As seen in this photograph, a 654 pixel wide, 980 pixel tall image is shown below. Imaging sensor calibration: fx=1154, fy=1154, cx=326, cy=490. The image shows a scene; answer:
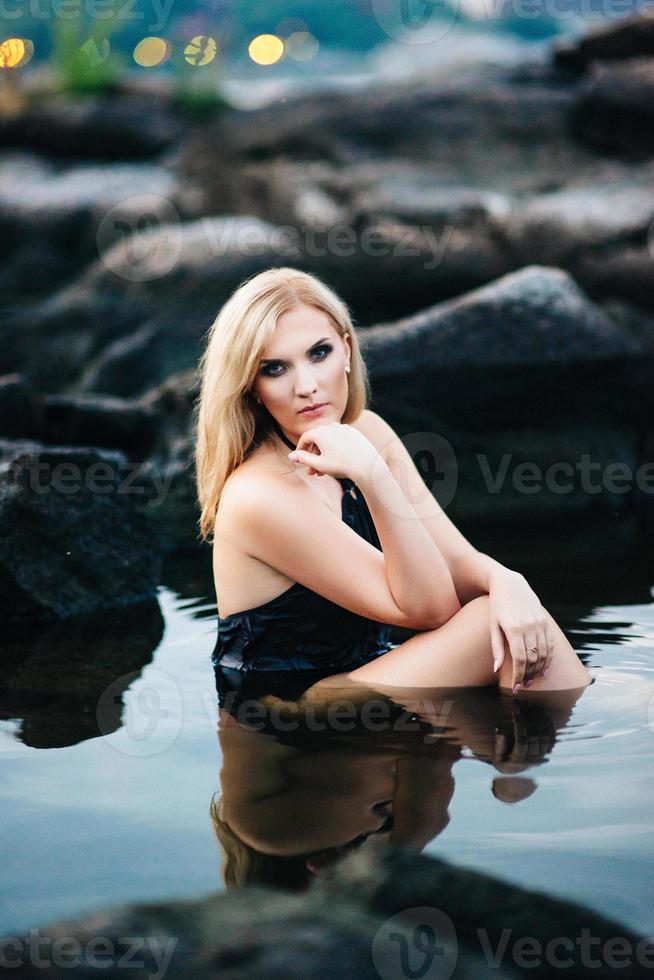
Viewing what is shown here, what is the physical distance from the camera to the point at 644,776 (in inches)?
128

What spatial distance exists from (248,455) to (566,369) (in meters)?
3.74

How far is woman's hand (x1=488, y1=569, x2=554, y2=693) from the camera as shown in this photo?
352 cm

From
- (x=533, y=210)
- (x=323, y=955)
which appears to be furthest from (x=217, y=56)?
(x=323, y=955)

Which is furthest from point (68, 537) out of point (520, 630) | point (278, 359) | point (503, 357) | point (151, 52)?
point (151, 52)

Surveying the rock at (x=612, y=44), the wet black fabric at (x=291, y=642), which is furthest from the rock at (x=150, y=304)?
the wet black fabric at (x=291, y=642)

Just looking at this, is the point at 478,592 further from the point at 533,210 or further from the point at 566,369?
the point at 533,210

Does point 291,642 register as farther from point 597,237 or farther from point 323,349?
point 597,237

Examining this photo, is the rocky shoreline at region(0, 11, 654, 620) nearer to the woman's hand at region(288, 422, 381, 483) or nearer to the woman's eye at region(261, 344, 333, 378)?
the woman's eye at region(261, 344, 333, 378)

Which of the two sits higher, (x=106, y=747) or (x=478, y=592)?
(x=478, y=592)

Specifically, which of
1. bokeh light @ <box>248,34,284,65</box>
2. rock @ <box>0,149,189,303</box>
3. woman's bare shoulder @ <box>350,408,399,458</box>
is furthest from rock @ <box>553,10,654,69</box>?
woman's bare shoulder @ <box>350,408,399,458</box>

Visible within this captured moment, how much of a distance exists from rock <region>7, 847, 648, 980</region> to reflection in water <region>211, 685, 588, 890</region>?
0.12 m

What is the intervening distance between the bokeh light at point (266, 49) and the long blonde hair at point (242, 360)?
17200 mm

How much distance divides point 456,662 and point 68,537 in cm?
226

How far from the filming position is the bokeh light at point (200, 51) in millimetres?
14188
